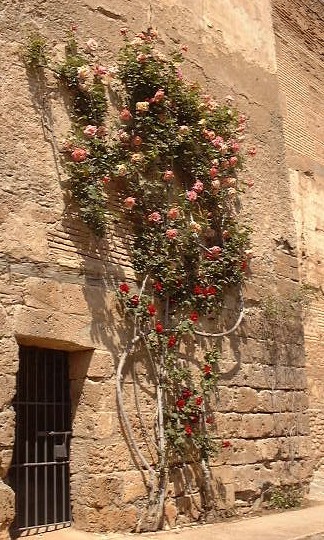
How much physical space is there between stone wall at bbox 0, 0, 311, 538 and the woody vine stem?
0.13 m

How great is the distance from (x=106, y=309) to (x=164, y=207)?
1.22 meters

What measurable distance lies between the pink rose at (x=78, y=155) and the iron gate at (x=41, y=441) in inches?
61.6

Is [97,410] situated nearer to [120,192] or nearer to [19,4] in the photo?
[120,192]

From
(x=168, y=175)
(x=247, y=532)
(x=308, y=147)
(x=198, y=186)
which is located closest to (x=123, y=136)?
(x=168, y=175)

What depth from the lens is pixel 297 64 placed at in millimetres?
9688

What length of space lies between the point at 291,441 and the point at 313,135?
15.5 feet

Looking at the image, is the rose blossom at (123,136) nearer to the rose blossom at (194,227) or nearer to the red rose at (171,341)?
the rose blossom at (194,227)

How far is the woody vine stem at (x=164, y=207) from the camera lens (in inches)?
215

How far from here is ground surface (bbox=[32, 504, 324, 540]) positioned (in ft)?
15.8

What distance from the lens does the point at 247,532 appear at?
5266 millimetres

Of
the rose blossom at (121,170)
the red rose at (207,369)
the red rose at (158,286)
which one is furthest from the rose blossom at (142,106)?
the red rose at (207,369)

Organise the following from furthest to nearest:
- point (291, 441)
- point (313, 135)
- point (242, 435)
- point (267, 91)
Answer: point (313, 135), point (267, 91), point (291, 441), point (242, 435)

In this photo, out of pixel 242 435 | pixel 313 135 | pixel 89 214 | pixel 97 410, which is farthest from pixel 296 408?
pixel 313 135

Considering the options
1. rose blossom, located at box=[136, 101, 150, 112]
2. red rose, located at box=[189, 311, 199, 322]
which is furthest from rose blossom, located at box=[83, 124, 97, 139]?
red rose, located at box=[189, 311, 199, 322]
